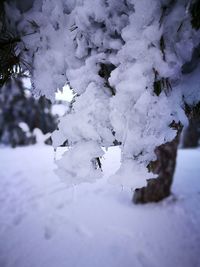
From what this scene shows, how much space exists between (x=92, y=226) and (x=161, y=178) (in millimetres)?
1718

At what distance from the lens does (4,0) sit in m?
1.22

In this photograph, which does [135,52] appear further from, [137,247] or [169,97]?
[137,247]

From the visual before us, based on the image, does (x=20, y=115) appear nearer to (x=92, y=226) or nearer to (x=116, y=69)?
(x=92, y=226)

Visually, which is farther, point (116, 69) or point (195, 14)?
point (116, 69)

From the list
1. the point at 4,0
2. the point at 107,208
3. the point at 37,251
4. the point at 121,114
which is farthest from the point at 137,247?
the point at 4,0

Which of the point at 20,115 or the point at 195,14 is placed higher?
the point at 20,115

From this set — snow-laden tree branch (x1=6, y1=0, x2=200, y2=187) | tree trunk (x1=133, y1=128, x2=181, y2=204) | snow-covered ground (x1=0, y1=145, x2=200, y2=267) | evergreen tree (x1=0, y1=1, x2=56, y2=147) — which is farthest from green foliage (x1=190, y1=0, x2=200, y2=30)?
evergreen tree (x1=0, y1=1, x2=56, y2=147)

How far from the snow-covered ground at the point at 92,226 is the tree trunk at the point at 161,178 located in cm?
18

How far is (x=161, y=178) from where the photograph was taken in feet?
15.7

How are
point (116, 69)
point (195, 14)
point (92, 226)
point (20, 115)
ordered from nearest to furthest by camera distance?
point (195, 14) → point (116, 69) → point (92, 226) → point (20, 115)

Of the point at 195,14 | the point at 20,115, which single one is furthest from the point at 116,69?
the point at 20,115

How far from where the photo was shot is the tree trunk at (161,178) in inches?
179

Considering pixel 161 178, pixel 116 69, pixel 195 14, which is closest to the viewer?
pixel 195 14

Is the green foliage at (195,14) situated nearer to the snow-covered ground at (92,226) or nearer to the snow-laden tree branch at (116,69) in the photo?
the snow-laden tree branch at (116,69)
